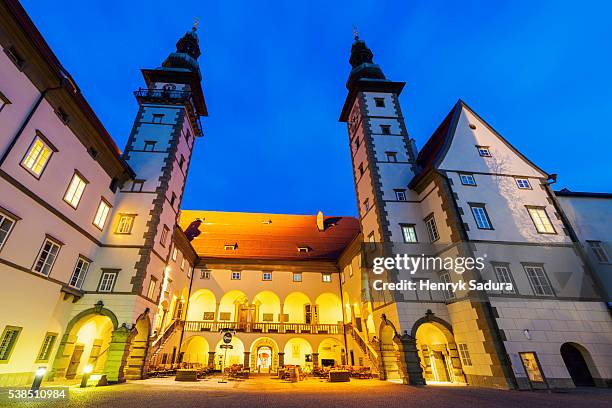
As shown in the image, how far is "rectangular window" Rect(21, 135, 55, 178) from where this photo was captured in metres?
12.5

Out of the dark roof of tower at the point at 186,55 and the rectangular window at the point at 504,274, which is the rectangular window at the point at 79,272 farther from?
the rectangular window at the point at 504,274

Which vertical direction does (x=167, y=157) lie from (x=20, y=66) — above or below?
above

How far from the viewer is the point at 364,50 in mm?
31719

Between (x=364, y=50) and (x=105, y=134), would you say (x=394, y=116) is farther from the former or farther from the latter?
(x=105, y=134)

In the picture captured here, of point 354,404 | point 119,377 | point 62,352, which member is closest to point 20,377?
point 62,352

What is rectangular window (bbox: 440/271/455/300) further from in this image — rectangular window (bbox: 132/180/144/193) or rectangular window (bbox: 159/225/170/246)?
rectangular window (bbox: 132/180/144/193)

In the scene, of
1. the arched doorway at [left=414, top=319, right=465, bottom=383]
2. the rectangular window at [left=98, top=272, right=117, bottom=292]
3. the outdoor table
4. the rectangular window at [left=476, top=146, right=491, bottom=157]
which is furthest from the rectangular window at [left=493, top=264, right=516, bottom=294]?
the rectangular window at [left=98, top=272, right=117, bottom=292]

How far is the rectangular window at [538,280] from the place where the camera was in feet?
50.7

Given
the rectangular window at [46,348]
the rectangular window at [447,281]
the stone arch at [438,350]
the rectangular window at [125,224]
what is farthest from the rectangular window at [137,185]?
the rectangular window at [447,281]

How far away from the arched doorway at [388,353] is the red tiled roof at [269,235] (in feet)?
35.4

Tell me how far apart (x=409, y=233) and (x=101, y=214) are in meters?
19.7

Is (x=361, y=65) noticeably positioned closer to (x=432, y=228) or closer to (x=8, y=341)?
(x=432, y=228)

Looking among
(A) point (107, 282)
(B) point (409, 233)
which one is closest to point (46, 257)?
(A) point (107, 282)

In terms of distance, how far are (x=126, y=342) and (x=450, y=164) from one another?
21706mm
